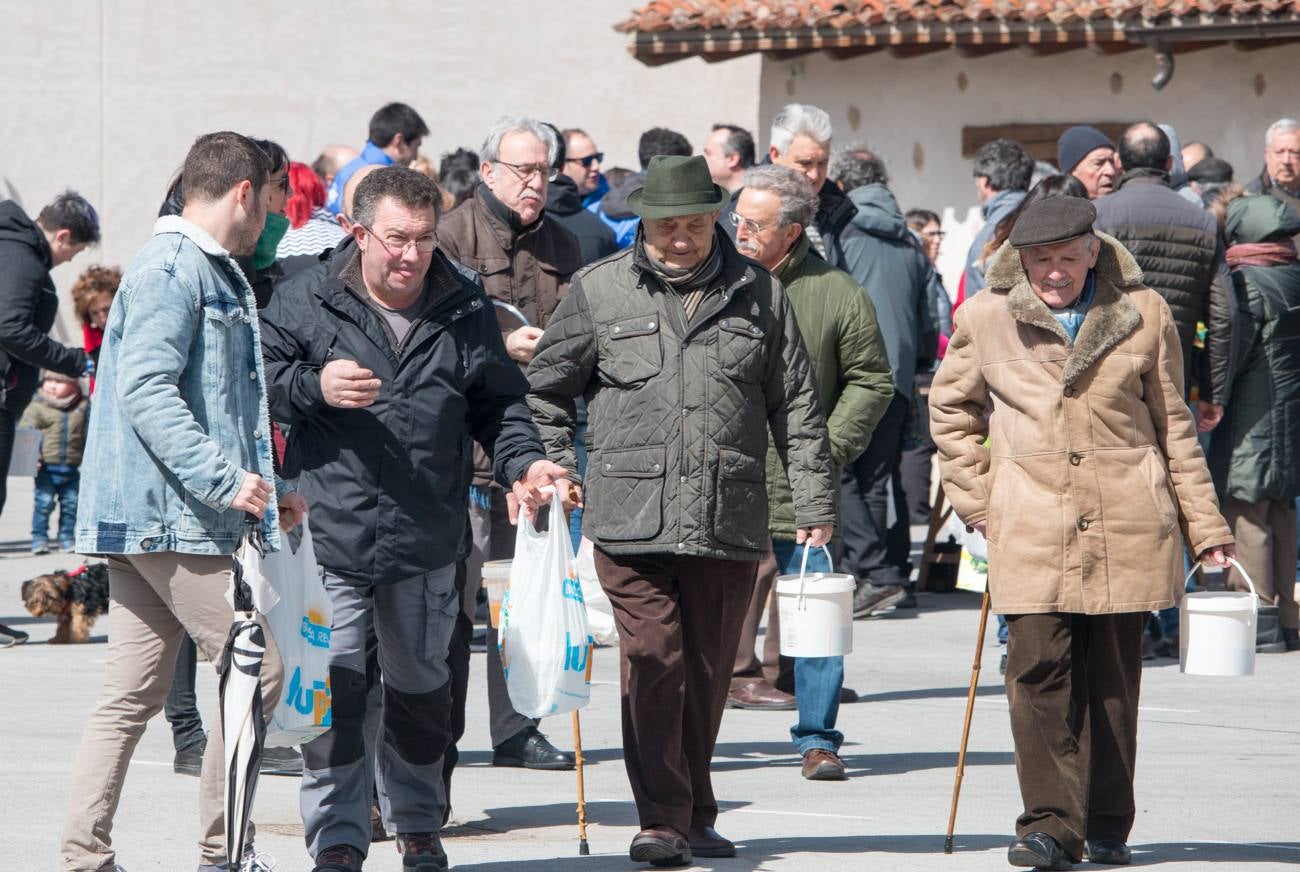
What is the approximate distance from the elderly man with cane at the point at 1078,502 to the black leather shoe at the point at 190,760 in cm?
290

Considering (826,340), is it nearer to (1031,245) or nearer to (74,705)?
(1031,245)

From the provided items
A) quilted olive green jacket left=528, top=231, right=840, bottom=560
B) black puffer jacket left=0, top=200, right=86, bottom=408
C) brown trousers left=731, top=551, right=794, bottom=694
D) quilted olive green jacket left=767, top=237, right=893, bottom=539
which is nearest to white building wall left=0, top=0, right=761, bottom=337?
black puffer jacket left=0, top=200, right=86, bottom=408

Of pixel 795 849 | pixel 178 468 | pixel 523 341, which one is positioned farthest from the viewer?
pixel 523 341

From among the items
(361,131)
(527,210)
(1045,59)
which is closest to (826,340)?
(527,210)

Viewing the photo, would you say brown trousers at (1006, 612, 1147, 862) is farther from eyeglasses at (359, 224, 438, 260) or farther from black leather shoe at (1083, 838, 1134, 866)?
eyeglasses at (359, 224, 438, 260)

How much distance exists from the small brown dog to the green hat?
510 cm

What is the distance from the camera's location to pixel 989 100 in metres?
18.8

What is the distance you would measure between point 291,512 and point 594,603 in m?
1.51

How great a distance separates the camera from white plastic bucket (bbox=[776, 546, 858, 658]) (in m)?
6.69

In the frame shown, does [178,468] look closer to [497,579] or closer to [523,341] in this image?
[497,579]

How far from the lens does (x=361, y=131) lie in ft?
74.3

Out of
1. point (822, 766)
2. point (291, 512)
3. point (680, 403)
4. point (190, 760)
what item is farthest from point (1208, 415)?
point (291, 512)

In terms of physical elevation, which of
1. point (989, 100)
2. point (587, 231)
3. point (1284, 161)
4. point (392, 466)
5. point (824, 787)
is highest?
point (989, 100)

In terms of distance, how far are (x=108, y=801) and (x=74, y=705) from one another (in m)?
3.54
